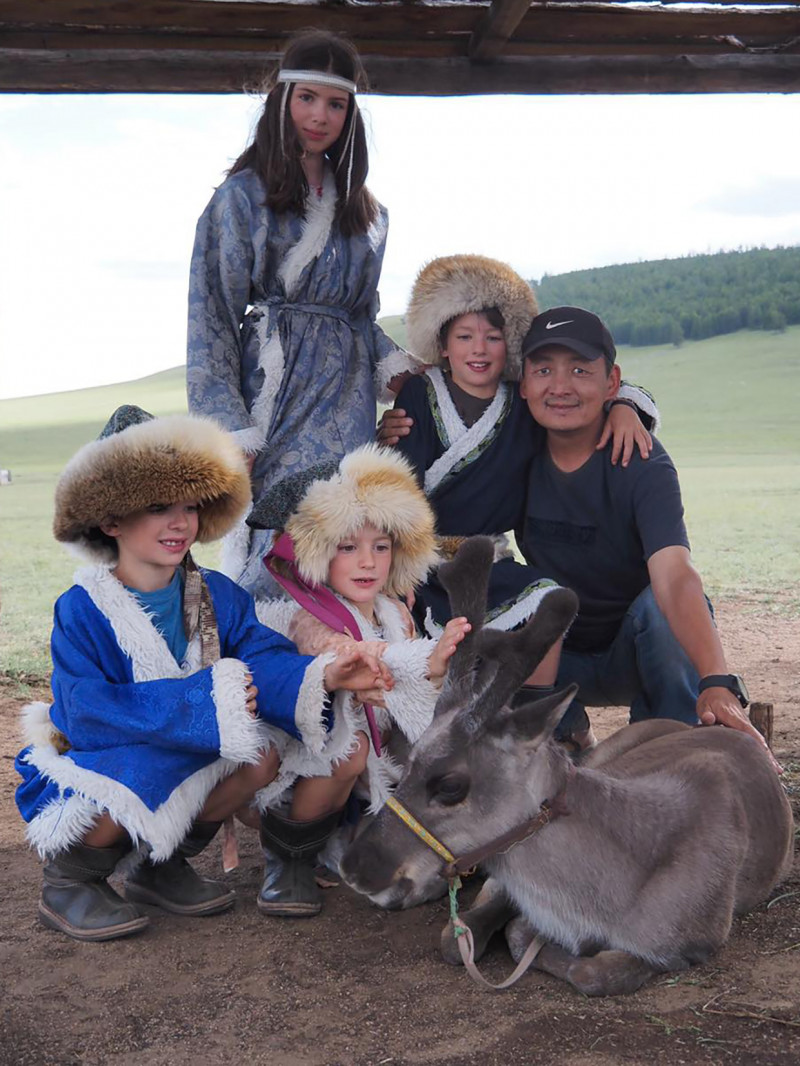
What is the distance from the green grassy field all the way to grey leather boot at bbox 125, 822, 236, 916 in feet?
14.5

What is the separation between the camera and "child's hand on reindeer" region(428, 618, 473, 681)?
3188 mm

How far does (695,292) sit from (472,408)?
177 feet

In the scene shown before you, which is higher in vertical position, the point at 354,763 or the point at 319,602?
the point at 319,602

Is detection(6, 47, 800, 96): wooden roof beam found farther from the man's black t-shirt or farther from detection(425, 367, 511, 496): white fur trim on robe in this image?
the man's black t-shirt

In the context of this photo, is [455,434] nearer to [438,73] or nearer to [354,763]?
[354,763]

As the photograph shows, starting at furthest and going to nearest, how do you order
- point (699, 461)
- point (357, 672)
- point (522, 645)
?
point (699, 461) < point (357, 672) < point (522, 645)

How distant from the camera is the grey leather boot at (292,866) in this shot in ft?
12.7

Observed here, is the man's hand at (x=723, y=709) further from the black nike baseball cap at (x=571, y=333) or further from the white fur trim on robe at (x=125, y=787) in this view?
the black nike baseball cap at (x=571, y=333)

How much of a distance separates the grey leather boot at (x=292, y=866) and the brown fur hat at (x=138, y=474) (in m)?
1.10

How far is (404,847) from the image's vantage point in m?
3.06

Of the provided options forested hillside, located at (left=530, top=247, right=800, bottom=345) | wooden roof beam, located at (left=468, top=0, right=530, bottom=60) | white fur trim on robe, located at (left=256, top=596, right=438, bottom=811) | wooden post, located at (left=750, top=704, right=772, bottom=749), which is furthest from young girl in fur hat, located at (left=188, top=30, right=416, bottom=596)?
forested hillside, located at (left=530, top=247, right=800, bottom=345)

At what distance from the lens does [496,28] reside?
5.44 metres

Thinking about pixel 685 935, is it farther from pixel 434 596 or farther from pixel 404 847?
pixel 434 596

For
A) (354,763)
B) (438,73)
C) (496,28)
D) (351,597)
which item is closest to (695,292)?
(438,73)
